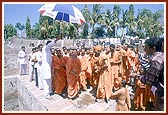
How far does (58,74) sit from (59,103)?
64 cm

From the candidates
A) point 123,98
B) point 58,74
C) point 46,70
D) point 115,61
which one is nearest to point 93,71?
point 115,61

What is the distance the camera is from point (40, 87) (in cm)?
609

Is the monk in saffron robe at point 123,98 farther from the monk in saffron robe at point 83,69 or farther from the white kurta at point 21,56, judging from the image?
the white kurta at point 21,56

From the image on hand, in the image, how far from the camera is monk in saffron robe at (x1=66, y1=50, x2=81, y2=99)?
580cm

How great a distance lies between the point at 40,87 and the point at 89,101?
3.35ft

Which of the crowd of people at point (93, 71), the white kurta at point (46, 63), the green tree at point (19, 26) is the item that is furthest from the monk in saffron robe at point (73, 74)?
the green tree at point (19, 26)

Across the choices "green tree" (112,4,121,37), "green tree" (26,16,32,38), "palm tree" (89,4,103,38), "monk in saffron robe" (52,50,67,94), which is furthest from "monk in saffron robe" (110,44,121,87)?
"green tree" (26,16,32,38)

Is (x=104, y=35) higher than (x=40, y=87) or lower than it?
higher

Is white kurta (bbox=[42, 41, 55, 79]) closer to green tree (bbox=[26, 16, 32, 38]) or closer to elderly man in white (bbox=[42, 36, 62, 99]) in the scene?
elderly man in white (bbox=[42, 36, 62, 99])

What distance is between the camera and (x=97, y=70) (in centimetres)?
597

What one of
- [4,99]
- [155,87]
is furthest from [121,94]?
[4,99]

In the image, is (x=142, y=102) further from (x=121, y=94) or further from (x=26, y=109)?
(x=26, y=109)

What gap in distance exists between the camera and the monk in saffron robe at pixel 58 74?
5938 millimetres

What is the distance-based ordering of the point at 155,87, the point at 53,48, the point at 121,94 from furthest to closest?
1. the point at 53,48
2. the point at 121,94
3. the point at 155,87
